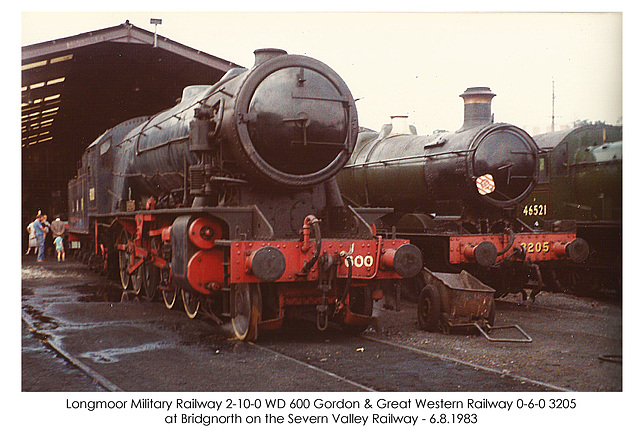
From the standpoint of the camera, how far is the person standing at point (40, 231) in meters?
14.4

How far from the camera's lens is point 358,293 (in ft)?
23.7

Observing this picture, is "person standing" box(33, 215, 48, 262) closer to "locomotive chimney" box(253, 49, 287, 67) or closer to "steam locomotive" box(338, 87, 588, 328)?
"steam locomotive" box(338, 87, 588, 328)

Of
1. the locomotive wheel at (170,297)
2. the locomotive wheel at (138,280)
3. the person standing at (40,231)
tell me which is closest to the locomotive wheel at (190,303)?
the locomotive wheel at (170,297)

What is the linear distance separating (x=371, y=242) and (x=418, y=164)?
305cm

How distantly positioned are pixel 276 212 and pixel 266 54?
1.68 m

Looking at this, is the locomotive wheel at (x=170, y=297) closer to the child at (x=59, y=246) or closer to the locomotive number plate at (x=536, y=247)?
the locomotive number plate at (x=536, y=247)

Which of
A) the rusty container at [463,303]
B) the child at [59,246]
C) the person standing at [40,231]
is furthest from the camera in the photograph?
the child at [59,246]

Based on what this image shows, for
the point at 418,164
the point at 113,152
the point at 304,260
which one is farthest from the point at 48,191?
the point at 304,260

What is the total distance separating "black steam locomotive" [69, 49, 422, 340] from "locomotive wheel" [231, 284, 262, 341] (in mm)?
10

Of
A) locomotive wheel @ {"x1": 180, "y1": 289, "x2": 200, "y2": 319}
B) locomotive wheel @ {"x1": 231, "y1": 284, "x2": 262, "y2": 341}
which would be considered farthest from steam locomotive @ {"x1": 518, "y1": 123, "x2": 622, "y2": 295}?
locomotive wheel @ {"x1": 180, "y1": 289, "x2": 200, "y2": 319}

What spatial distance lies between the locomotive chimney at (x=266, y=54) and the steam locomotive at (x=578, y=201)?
14.9 feet

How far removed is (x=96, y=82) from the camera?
36.3 feet

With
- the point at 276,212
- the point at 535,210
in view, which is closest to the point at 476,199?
the point at 535,210
